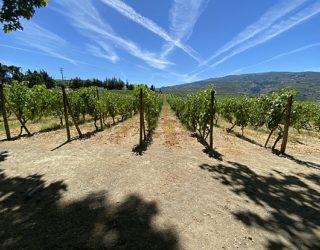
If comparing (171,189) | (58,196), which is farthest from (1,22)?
(171,189)

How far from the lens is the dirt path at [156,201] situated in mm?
4328

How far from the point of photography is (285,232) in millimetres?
4668

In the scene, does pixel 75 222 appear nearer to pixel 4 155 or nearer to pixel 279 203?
pixel 279 203

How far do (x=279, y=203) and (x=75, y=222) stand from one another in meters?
4.67

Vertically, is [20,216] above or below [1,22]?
below

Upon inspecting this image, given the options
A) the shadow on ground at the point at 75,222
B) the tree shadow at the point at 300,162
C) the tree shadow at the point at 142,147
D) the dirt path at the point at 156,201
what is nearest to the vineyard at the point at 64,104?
the tree shadow at the point at 142,147

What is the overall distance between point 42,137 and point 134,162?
721 centimetres

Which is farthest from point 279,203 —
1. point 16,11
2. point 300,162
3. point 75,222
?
point 16,11

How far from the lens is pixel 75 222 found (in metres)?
4.75

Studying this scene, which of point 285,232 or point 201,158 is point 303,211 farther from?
point 201,158

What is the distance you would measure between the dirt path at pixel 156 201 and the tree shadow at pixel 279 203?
21mm

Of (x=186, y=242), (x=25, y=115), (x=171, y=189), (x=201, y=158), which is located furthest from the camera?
(x=25, y=115)

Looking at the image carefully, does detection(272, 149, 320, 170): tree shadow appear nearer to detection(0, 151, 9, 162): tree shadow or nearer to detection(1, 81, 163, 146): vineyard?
detection(1, 81, 163, 146): vineyard

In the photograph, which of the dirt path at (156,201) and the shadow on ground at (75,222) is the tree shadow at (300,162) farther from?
the shadow on ground at (75,222)
